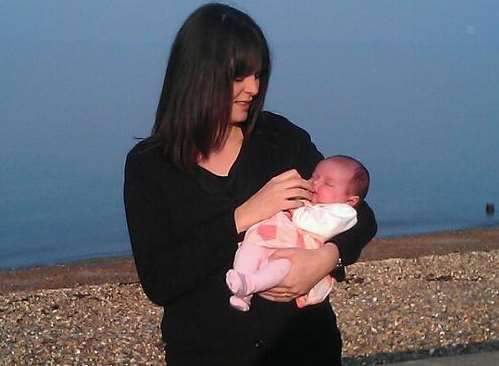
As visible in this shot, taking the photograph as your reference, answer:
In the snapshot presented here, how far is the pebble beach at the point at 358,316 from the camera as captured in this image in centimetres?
727

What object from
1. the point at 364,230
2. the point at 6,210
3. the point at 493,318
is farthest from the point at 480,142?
the point at 364,230

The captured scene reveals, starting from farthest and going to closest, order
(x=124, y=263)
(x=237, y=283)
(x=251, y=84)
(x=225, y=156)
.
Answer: (x=124, y=263) → (x=225, y=156) → (x=251, y=84) → (x=237, y=283)

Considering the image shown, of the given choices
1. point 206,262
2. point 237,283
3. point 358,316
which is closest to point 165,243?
point 206,262

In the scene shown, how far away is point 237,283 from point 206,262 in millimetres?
113

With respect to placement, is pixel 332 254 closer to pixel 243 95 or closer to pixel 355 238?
pixel 355 238

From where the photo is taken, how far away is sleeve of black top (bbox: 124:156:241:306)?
8.91 ft

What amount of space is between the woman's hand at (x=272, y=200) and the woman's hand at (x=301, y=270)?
11 cm

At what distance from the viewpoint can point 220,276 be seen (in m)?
2.80

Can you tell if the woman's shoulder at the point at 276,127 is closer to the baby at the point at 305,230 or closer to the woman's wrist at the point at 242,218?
the baby at the point at 305,230

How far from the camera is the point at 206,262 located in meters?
2.72

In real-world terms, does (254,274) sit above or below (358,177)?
below

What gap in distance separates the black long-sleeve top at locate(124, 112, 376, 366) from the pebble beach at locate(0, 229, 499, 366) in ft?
13.1

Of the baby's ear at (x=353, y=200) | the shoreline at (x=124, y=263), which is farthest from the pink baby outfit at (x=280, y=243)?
the shoreline at (x=124, y=263)

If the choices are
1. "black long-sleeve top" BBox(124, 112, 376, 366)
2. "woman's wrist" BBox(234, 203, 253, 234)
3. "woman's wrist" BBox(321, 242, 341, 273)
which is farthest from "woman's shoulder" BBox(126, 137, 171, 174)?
"woman's wrist" BBox(321, 242, 341, 273)
